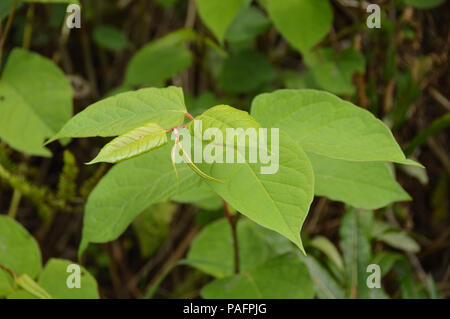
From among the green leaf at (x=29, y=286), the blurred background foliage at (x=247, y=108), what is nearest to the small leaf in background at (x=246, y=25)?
the blurred background foliage at (x=247, y=108)

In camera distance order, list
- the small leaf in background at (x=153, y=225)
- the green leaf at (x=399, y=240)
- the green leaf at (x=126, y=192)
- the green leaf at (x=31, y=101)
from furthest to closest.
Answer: the small leaf in background at (x=153, y=225), the green leaf at (x=399, y=240), the green leaf at (x=31, y=101), the green leaf at (x=126, y=192)

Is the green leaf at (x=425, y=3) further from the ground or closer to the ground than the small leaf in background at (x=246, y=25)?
further from the ground

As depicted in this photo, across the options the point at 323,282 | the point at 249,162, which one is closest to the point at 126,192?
the point at 249,162

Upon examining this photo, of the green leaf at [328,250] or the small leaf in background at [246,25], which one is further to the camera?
the small leaf in background at [246,25]

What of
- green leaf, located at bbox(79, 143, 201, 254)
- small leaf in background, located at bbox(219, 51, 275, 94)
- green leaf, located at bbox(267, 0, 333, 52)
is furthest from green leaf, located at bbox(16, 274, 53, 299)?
small leaf in background, located at bbox(219, 51, 275, 94)

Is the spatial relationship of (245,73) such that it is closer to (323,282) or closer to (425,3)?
(425,3)

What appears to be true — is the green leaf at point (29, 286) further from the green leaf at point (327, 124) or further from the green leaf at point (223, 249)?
the green leaf at point (327, 124)

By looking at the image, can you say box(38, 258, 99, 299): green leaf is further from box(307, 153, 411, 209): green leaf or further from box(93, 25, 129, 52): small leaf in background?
box(93, 25, 129, 52): small leaf in background
